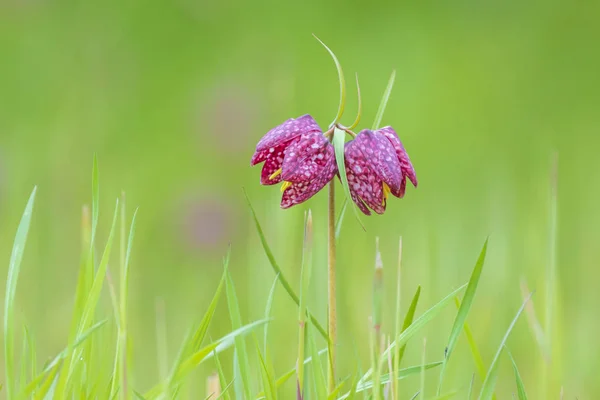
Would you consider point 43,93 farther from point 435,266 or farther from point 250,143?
point 435,266

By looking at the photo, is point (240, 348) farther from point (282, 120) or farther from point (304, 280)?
point (282, 120)

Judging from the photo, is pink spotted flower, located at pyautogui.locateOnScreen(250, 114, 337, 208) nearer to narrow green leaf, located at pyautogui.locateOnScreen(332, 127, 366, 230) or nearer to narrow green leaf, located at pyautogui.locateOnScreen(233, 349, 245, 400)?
narrow green leaf, located at pyautogui.locateOnScreen(332, 127, 366, 230)


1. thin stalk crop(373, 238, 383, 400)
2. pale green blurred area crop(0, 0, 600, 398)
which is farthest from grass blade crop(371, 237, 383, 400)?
pale green blurred area crop(0, 0, 600, 398)

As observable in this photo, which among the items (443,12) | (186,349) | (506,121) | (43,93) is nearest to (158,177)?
(43,93)

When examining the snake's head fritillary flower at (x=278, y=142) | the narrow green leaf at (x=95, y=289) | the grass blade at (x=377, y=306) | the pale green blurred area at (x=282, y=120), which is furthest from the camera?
the pale green blurred area at (x=282, y=120)

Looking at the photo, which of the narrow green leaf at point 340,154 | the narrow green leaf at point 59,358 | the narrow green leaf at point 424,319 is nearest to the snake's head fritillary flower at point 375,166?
the narrow green leaf at point 340,154

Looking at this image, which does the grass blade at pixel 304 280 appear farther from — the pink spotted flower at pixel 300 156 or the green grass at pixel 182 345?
the pink spotted flower at pixel 300 156
